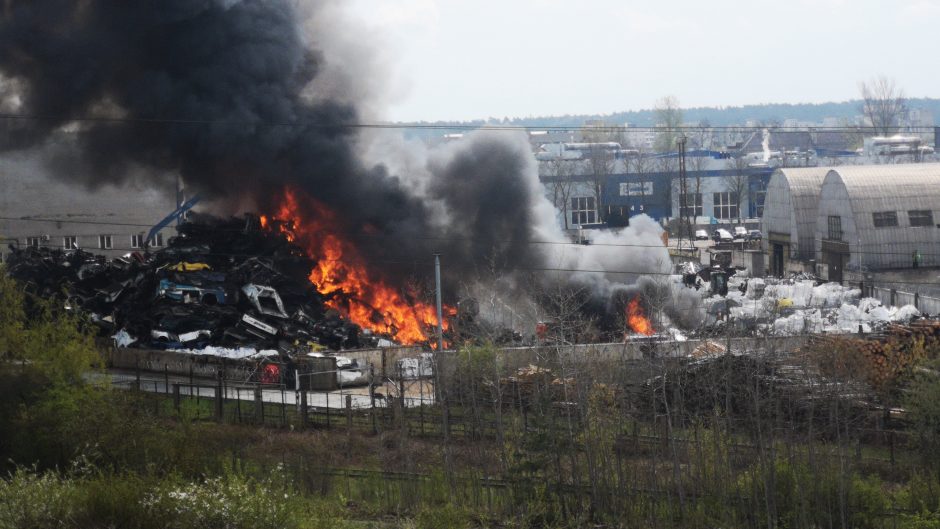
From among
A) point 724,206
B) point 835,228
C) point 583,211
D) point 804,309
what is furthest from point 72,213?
point 724,206

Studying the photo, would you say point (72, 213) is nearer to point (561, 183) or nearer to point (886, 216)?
point (561, 183)

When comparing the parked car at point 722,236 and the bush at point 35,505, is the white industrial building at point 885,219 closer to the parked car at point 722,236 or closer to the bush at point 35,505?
the parked car at point 722,236

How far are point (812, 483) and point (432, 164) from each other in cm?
2397

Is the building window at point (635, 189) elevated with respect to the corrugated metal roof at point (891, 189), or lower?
elevated

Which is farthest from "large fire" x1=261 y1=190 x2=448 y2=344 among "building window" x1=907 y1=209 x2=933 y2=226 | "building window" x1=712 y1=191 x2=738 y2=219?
"building window" x1=712 y1=191 x2=738 y2=219

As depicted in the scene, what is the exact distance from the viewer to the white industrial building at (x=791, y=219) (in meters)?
45.2

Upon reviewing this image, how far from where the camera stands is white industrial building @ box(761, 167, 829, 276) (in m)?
45.2

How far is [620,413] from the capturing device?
739 inches

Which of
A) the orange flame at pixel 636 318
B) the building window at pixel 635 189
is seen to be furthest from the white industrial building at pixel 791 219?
the building window at pixel 635 189

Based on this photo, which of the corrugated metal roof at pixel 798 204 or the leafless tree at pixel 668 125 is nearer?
the corrugated metal roof at pixel 798 204

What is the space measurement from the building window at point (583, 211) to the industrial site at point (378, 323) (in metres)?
15.0

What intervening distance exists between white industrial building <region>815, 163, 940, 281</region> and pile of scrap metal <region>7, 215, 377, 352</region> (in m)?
19.5

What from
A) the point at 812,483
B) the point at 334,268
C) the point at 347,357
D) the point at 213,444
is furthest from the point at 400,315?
the point at 812,483

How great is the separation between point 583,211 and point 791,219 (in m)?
24.8
